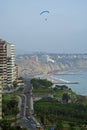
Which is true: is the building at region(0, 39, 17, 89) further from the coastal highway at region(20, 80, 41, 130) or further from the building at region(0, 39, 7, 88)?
the coastal highway at region(20, 80, 41, 130)

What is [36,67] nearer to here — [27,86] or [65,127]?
[27,86]

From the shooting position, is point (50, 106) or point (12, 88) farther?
point (12, 88)

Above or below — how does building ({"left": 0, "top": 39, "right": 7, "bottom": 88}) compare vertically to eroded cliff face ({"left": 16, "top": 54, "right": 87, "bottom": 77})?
below

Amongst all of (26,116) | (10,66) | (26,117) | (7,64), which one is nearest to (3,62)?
(7,64)

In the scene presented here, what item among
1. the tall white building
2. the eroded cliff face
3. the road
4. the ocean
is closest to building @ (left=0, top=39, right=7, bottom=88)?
the tall white building

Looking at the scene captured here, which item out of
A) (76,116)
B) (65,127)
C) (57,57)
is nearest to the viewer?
(65,127)

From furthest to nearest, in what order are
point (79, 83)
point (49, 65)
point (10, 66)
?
point (49, 65)
point (79, 83)
point (10, 66)

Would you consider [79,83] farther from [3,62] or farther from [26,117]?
[26,117]

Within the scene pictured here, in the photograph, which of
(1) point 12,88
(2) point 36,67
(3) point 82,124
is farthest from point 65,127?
(2) point 36,67
